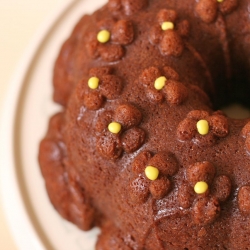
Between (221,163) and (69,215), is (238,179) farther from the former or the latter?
(69,215)

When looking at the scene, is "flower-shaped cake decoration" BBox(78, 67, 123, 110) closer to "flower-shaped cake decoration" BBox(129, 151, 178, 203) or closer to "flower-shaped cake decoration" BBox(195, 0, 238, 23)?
"flower-shaped cake decoration" BBox(129, 151, 178, 203)

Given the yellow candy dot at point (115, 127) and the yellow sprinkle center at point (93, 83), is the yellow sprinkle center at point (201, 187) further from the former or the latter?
the yellow sprinkle center at point (93, 83)

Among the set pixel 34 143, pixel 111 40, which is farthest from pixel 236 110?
pixel 34 143

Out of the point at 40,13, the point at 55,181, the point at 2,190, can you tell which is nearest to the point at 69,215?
the point at 55,181

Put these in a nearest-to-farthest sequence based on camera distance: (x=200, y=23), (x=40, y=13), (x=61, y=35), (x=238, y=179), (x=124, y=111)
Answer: (x=238, y=179) < (x=124, y=111) < (x=200, y=23) < (x=61, y=35) < (x=40, y=13)

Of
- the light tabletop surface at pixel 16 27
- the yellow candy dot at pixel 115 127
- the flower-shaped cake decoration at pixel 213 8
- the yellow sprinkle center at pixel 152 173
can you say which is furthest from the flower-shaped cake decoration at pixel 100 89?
the light tabletop surface at pixel 16 27

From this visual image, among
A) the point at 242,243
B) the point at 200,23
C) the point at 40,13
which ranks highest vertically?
the point at 40,13

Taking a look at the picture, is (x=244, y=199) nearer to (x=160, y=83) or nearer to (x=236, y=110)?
(x=160, y=83)
